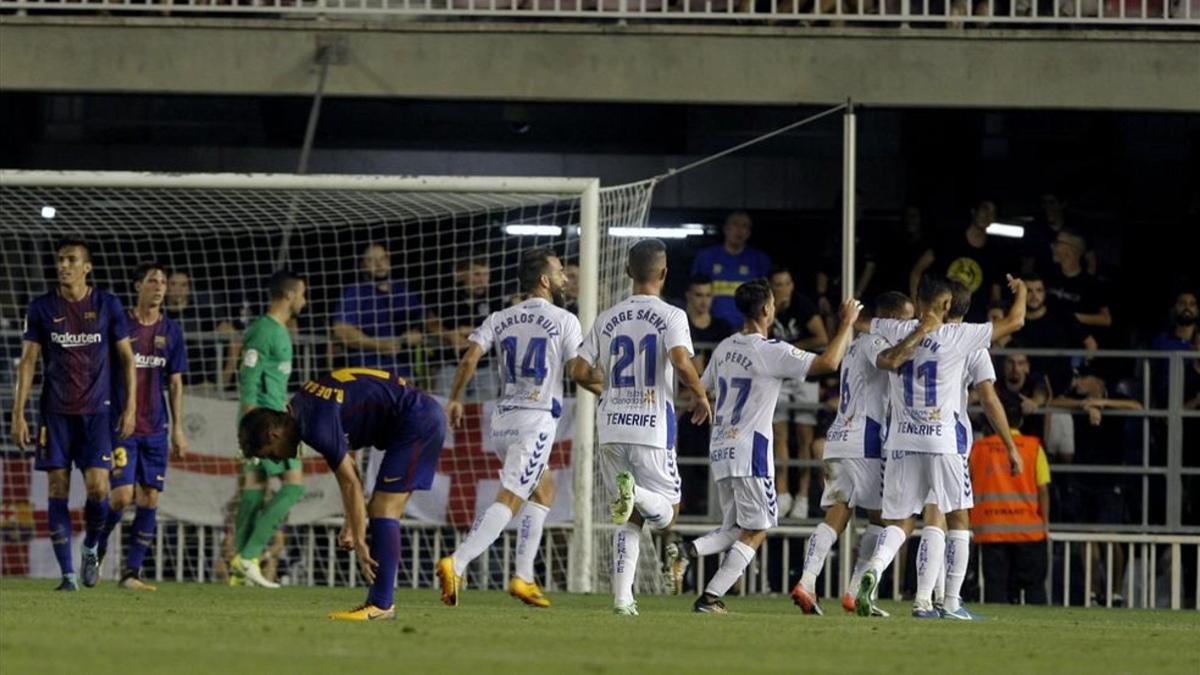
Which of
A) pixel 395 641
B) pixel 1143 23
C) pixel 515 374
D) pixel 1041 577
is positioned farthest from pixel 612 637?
pixel 1143 23

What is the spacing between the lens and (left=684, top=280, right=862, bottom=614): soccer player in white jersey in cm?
1230

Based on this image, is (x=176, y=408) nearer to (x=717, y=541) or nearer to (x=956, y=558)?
(x=717, y=541)

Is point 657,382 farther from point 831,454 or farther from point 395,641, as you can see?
point 395,641

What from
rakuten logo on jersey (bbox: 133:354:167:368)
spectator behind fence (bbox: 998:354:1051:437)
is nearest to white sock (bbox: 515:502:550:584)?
rakuten logo on jersey (bbox: 133:354:167:368)

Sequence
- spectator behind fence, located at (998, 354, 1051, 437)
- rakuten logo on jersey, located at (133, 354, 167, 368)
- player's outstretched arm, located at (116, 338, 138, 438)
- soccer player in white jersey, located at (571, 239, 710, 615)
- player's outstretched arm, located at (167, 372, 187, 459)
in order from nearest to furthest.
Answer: soccer player in white jersey, located at (571, 239, 710, 615), player's outstretched arm, located at (116, 338, 138, 438), rakuten logo on jersey, located at (133, 354, 167, 368), player's outstretched arm, located at (167, 372, 187, 459), spectator behind fence, located at (998, 354, 1051, 437)

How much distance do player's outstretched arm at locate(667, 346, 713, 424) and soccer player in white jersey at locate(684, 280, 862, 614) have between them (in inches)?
31.1

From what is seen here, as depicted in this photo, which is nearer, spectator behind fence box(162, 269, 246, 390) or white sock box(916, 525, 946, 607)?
white sock box(916, 525, 946, 607)

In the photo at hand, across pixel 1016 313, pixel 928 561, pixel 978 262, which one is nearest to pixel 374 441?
pixel 928 561

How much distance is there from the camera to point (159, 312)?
15.0 m

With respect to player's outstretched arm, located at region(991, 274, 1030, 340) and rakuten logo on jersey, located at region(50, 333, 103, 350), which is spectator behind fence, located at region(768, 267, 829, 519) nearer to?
player's outstretched arm, located at region(991, 274, 1030, 340)

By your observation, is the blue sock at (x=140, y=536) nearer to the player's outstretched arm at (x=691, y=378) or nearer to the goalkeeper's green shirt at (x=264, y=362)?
the goalkeeper's green shirt at (x=264, y=362)

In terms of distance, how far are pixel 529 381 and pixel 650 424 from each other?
54.2 inches

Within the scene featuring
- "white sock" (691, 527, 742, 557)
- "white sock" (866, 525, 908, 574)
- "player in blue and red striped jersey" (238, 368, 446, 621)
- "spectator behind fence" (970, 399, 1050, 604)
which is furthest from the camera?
"spectator behind fence" (970, 399, 1050, 604)

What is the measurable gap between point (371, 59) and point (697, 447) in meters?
4.03
